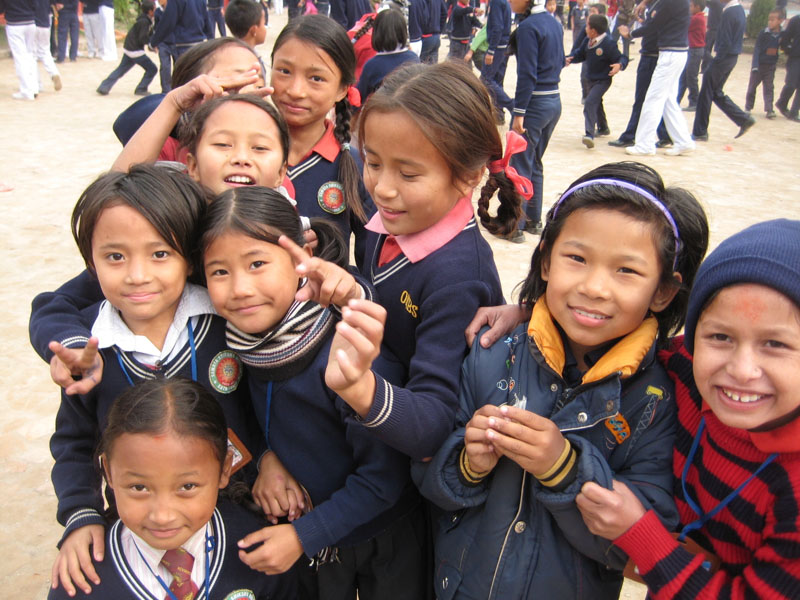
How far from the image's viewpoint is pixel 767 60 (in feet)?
36.7

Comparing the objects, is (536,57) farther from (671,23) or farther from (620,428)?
(620,428)

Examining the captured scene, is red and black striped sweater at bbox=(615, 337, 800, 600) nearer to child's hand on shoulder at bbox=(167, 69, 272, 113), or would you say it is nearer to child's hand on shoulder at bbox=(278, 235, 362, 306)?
child's hand on shoulder at bbox=(278, 235, 362, 306)

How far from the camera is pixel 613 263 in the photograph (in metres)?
1.39

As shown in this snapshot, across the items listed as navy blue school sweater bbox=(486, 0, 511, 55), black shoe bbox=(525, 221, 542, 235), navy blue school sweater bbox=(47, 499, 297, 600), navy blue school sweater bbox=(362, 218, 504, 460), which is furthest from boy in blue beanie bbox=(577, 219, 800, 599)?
navy blue school sweater bbox=(486, 0, 511, 55)

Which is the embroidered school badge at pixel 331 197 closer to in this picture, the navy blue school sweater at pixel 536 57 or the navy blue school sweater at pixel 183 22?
the navy blue school sweater at pixel 536 57

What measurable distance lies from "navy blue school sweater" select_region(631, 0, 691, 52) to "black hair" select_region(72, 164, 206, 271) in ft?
26.1

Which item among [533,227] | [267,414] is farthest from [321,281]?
[533,227]

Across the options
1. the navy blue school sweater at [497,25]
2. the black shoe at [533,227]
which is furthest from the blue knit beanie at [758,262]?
the navy blue school sweater at [497,25]

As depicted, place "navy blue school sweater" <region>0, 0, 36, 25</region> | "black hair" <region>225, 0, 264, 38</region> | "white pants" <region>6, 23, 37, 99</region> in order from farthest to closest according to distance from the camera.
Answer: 1. "navy blue school sweater" <region>0, 0, 36, 25</region>
2. "white pants" <region>6, 23, 37, 99</region>
3. "black hair" <region>225, 0, 264, 38</region>

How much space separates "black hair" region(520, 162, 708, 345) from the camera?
1401mm

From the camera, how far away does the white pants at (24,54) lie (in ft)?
30.0

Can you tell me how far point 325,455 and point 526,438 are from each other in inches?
22.5

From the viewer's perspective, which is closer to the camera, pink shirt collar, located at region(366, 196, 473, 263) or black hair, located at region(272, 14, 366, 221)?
pink shirt collar, located at region(366, 196, 473, 263)

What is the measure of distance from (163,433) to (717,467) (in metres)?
1.20
